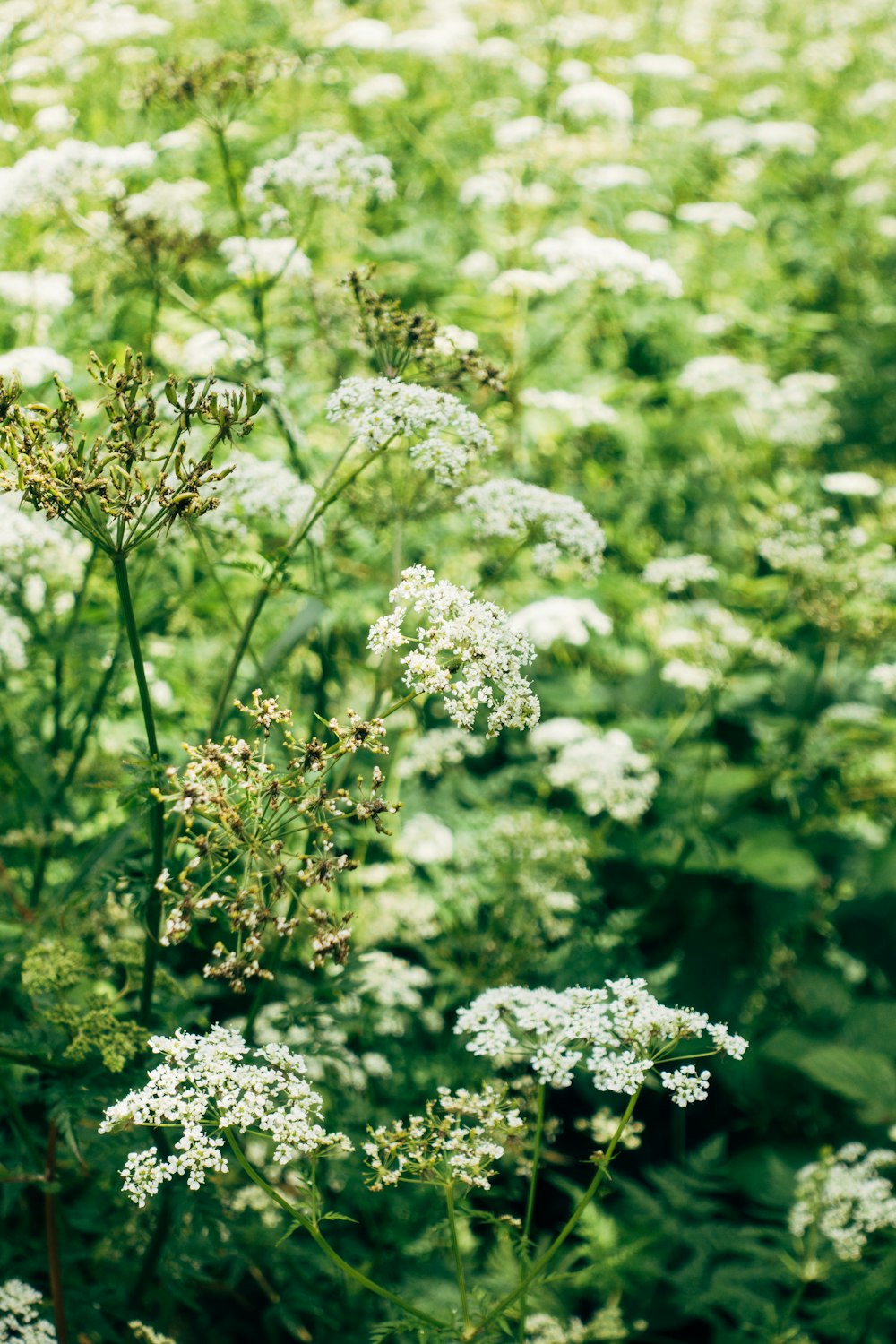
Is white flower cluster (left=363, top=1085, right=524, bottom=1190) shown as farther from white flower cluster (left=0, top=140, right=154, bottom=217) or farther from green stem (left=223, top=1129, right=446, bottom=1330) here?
white flower cluster (left=0, top=140, right=154, bottom=217)

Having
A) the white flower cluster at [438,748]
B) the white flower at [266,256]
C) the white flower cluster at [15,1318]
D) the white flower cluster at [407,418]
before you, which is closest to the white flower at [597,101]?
the white flower at [266,256]

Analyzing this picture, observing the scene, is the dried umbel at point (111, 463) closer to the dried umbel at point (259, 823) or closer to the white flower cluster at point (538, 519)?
the dried umbel at point (259, 823)

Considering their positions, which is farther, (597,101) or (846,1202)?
(597,101)

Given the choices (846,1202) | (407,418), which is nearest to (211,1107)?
(407,418)

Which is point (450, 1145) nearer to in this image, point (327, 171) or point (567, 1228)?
point (567, 1228)

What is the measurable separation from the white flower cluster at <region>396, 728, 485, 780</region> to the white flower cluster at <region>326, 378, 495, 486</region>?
5.26ft

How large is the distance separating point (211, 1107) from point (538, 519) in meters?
1.77

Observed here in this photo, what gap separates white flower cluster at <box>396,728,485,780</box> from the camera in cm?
410

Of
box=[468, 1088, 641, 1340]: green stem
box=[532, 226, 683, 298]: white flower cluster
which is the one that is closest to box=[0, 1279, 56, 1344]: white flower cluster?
box=[468, 1088, 641, 1340]: green stem

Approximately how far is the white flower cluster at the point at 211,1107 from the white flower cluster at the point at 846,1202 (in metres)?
1.80

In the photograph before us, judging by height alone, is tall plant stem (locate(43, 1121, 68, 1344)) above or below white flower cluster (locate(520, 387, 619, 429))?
below

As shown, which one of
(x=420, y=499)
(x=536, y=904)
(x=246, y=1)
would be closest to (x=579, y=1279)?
(x=536, y=904)

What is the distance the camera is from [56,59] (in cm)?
675

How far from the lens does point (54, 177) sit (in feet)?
13.5
